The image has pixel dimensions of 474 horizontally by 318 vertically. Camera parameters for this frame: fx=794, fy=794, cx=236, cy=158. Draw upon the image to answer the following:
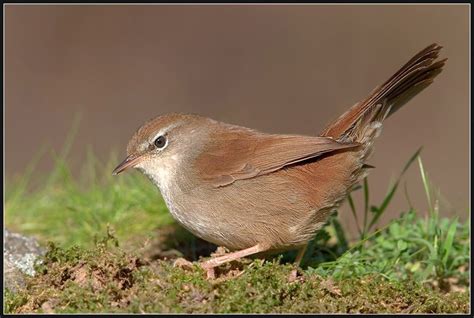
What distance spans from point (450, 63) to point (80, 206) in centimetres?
865

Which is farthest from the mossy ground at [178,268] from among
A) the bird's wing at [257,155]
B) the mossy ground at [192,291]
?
the bird's wing at [257,155]

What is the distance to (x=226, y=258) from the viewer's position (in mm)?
5613

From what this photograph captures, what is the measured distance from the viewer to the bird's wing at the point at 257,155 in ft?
19.0

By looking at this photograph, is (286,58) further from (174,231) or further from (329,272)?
(329,272)

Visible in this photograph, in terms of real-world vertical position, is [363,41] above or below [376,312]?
above

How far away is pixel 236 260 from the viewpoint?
5797 millimetres

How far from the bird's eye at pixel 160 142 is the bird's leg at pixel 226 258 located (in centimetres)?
103

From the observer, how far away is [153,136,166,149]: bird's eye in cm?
611

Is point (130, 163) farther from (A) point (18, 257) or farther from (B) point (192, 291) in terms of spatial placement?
(B) point (192, 291)

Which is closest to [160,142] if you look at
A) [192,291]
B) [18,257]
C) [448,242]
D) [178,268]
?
[178,268]

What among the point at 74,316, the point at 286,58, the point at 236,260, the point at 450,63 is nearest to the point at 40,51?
the point at 286,58

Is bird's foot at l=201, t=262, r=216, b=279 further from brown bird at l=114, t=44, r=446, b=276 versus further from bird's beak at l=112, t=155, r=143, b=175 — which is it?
bird's beak at l=112, t=155, r=143, b=175

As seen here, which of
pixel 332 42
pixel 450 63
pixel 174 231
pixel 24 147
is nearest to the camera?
pixel 174 231

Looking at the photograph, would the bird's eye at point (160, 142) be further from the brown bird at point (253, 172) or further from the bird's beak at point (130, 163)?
the bird's beak at point (130, 163)
